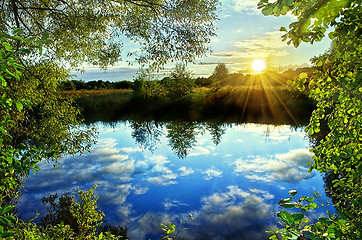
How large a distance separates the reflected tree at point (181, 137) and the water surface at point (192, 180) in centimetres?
9

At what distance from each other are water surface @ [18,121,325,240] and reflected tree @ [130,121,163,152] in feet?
0.63

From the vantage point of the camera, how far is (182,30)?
31.1ft

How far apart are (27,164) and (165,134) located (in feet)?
66.5

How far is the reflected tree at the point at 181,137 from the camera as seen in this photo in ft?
61.1

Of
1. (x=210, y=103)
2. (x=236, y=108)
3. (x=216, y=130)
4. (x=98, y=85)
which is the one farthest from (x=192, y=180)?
(x=98, y=85)

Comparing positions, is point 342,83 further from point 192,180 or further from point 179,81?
point 179,81

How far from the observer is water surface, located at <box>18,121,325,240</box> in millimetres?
9555

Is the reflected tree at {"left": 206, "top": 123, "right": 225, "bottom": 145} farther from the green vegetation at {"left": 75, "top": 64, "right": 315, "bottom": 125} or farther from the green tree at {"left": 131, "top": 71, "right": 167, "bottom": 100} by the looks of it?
the green tree at {"left": 131, "top": 71, "right": 167, "bottom": 100}

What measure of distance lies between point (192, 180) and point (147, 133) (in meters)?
12.0

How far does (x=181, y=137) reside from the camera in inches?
861

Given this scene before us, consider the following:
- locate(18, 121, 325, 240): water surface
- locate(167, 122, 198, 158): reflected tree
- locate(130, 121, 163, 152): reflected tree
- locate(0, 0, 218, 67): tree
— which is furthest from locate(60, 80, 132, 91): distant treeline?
locate(0, 0, 218, 67): tree

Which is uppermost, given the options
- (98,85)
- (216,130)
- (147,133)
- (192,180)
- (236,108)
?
(98,85)

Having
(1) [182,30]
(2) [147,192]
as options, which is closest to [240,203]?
(2) [147,192]

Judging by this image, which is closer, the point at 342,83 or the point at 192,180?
the point at 342,83
